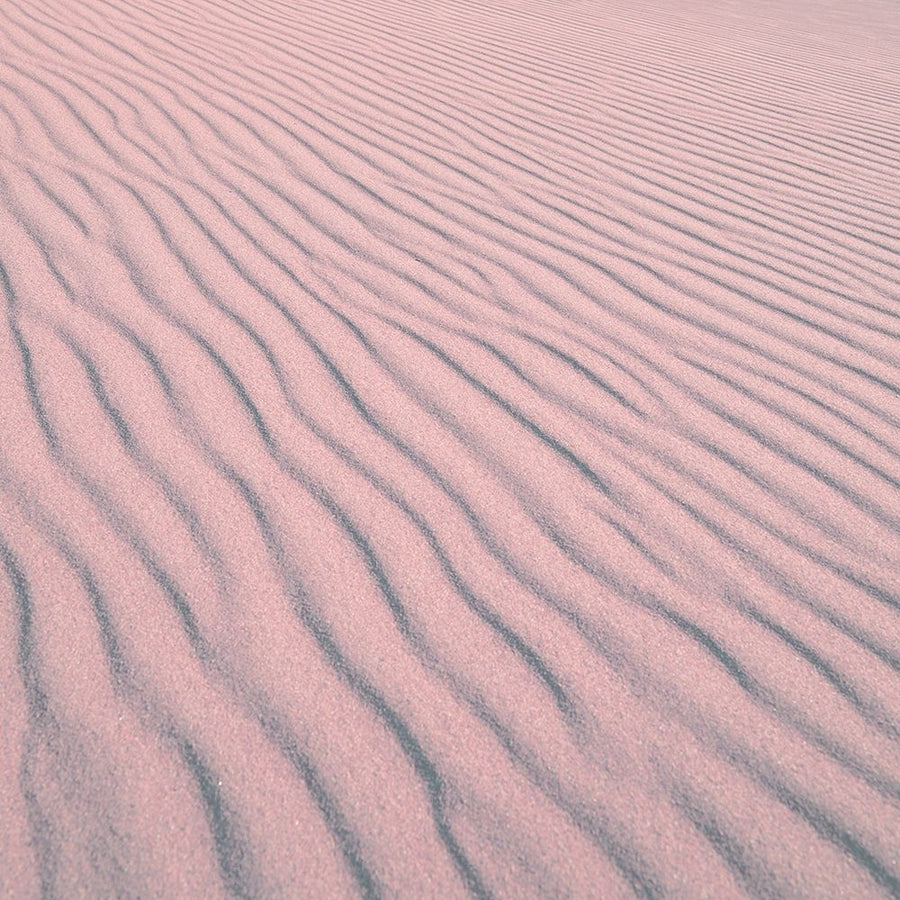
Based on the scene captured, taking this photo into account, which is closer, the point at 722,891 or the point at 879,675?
the point at 722,891

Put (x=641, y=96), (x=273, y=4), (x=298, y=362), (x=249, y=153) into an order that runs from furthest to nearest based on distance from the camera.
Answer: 1. (x=273, y=4)
2. (x=641, y=96)
3. (x=249, y=153)
4. (x=298, y=362)

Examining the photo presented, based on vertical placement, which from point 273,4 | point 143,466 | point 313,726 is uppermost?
point 273,4

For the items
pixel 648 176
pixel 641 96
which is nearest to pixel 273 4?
pixel 641 96

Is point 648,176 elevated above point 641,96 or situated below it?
below

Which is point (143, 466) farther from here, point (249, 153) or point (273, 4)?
point (273, 4)

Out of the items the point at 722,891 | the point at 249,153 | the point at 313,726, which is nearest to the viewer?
the point at 722,891

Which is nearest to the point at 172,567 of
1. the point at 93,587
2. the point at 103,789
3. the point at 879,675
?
the point at 93,587
